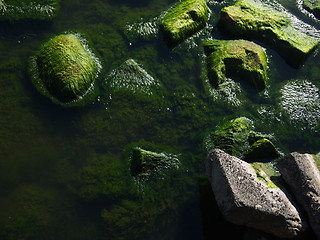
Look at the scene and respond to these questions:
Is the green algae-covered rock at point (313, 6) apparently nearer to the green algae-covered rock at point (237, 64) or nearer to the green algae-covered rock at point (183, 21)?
the green algae-covered rock at point (237, 64)

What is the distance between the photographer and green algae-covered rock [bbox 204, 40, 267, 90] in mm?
7648

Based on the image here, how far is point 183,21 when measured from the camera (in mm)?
8156

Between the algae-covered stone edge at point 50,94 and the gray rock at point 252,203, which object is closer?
the gray rock at point 252,203

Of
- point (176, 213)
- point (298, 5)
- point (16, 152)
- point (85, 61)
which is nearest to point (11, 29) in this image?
point (85, 61)

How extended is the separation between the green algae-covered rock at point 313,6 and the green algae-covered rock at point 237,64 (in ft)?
8.43

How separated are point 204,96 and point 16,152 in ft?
11.3

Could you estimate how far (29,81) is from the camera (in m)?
7.04

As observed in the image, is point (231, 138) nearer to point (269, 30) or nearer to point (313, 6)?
point (269, 30)

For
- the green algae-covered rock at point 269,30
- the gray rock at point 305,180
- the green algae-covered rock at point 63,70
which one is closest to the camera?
the gray rock at point 305,180

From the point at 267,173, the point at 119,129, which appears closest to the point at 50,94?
the point at 119,129

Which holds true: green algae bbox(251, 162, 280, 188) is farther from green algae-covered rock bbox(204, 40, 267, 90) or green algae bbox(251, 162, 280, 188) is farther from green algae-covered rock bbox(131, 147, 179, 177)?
green algae-covered rock bbox(204, 40, 267, 90)

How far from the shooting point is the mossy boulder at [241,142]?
6559 millimetres

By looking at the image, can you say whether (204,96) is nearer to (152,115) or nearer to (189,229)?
(152,115)

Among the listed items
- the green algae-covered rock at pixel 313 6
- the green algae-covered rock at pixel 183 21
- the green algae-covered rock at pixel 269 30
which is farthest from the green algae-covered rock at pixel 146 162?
the green algae-covered rock at pixel 313 6
